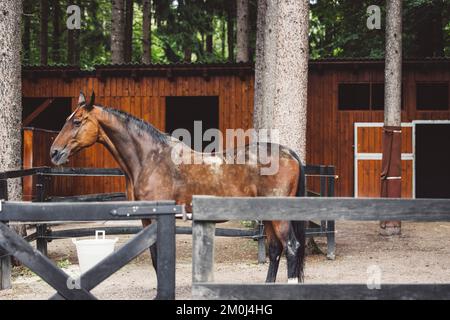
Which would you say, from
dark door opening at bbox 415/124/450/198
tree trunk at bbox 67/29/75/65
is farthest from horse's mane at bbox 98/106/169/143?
tree trunk at bbox 67/29/75/65

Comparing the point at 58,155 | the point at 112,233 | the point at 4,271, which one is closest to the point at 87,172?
the point at 112,233

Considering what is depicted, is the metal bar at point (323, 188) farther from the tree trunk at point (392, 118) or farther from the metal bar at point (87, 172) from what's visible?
the metal bar at point (87, 172)

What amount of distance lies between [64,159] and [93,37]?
18.3 m

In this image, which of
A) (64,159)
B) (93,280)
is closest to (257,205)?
(93,280)

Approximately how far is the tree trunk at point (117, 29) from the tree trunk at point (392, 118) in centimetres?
896

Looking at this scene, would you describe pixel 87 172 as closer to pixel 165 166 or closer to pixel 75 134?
pixel 75 134

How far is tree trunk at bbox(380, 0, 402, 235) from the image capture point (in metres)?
11.2

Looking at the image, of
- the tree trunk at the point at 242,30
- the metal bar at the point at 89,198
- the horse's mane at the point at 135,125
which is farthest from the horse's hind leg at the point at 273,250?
the tree trunk at the point at 242,30

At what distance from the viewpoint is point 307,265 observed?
26.9 ft

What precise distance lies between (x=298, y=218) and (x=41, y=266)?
5.88 feet

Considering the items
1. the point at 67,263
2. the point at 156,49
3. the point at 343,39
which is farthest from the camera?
the point at 156,49

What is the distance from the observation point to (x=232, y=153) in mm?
6465

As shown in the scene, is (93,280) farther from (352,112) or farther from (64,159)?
(352,112)
